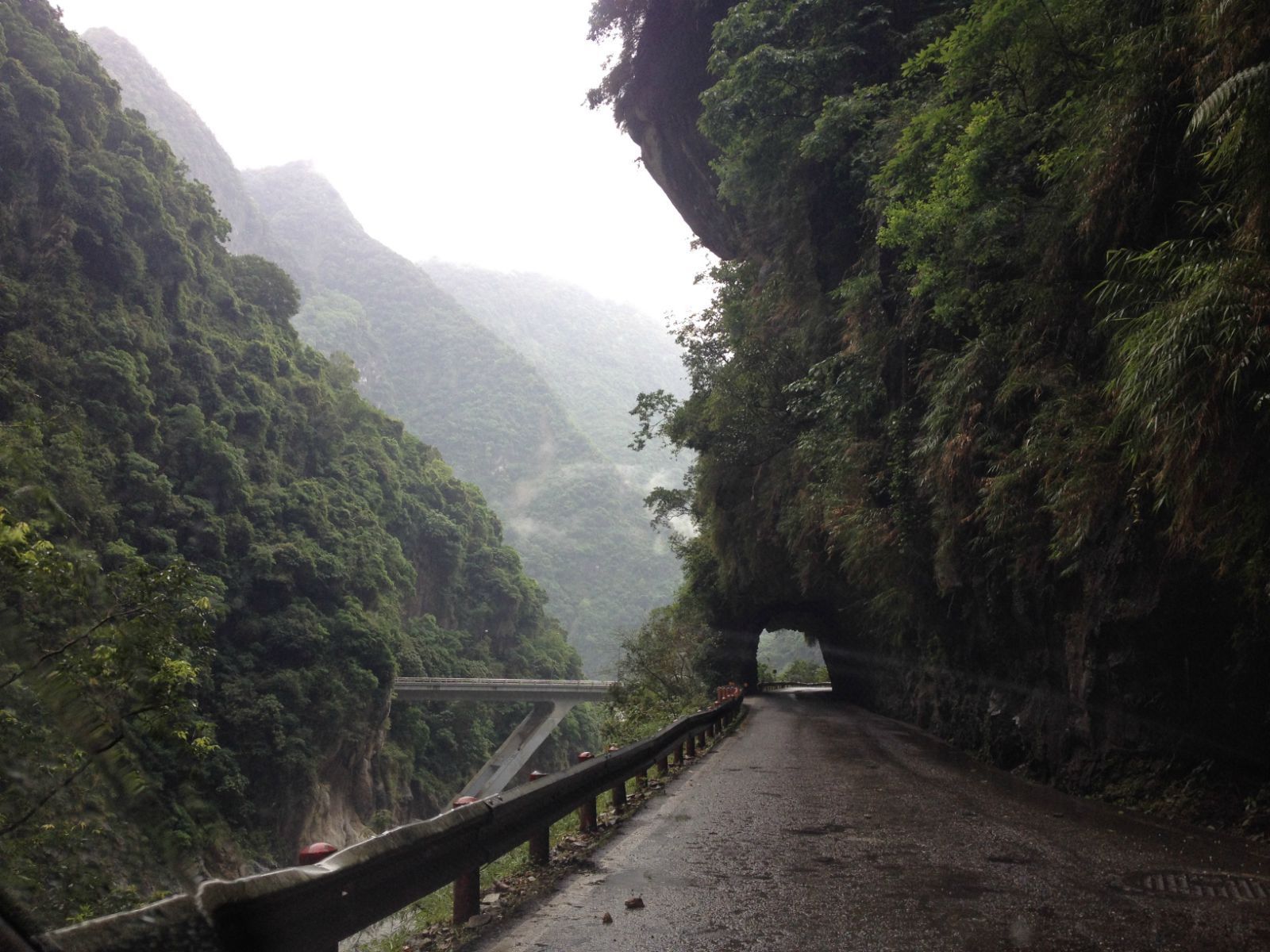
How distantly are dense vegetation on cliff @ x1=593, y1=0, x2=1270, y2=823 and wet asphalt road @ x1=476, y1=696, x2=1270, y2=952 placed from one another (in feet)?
5.68

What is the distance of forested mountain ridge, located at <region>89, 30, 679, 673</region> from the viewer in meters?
136

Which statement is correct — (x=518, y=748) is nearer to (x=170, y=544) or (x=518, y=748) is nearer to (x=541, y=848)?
(x=170, y=544)

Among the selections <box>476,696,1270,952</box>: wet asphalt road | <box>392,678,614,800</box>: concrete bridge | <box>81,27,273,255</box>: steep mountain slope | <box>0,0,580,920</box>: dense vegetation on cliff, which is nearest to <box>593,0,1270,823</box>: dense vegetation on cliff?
<box>476,696,1270,952</box>: wet asphalt road

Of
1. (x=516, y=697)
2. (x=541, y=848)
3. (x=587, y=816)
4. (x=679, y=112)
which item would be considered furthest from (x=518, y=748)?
(x=541, y=848)

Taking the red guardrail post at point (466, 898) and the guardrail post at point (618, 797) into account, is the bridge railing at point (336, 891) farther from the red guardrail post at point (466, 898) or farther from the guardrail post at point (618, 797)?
the guardrail post at point (618, 797)

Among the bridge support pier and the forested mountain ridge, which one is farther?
the forested mountain ridge

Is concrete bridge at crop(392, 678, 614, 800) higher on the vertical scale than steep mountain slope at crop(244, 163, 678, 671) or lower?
lower

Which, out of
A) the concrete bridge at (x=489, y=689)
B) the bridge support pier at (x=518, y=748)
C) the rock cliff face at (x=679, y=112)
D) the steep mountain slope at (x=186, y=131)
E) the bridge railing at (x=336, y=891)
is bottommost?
the bridge support pier at (x=518, y=748)

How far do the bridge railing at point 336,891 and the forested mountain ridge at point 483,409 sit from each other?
391 ft

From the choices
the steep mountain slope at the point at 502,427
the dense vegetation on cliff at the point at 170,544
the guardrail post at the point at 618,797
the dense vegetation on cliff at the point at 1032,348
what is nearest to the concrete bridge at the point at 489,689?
the dense vegetation on cliff at the point at 170,544

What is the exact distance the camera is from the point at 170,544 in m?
31.8

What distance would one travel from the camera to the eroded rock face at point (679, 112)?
24.4 m

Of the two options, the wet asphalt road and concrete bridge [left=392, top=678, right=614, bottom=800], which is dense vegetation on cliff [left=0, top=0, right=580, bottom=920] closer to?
the wet asphalt road

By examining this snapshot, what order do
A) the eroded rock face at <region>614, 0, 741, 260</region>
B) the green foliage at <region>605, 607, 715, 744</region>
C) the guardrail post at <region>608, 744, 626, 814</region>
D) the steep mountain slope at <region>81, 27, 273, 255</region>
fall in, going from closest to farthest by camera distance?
the guardrail post at <region>608, 744, 626, 814</region> < the eroded rock face at <region>614, 0, 741, 260</region> < the green foliage at <region>605, 607, 715, 744</region> < the steep mountain slope at <region>81, 27, 273, 255</region>
